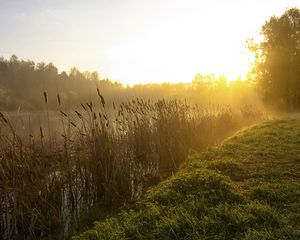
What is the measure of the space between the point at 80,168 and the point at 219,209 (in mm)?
2495

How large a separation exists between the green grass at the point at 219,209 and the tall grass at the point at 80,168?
0.74 meters

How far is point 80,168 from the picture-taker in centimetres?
652

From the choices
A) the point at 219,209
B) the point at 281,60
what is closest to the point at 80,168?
the point at 219,209

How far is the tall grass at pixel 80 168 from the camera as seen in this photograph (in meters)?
5.18

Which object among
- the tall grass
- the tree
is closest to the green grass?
the tall grass

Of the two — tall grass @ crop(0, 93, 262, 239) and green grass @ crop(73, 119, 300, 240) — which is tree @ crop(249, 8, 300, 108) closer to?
tall grass @ crop(0, 93, 262, 239)

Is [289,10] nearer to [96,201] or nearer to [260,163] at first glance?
[260,163]

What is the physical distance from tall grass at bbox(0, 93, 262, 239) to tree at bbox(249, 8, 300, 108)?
27.1m

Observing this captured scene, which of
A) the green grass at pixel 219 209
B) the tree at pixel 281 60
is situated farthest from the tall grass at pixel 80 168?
the tree at pixel 281 60

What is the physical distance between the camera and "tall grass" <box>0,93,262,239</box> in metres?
5.18

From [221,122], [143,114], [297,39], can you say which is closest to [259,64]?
[297,39]

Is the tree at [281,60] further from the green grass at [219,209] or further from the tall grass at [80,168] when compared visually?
the green grass at [219,209]

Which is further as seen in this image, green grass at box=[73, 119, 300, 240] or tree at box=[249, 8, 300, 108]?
tree at box=[249, 8, 300, 108]

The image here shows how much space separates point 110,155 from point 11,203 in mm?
2089
